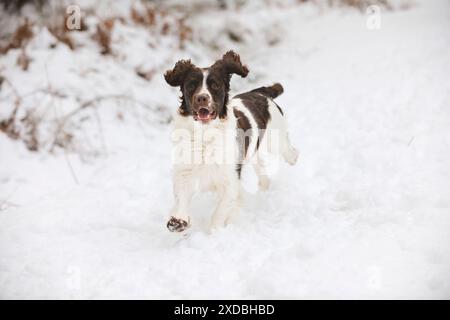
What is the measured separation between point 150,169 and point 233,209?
1573mm

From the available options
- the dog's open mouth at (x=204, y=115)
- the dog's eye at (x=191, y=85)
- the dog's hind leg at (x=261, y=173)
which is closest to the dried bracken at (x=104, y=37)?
the dog's hind leg at (x=261, y=173)

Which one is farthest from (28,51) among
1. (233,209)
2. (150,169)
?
(233,209)

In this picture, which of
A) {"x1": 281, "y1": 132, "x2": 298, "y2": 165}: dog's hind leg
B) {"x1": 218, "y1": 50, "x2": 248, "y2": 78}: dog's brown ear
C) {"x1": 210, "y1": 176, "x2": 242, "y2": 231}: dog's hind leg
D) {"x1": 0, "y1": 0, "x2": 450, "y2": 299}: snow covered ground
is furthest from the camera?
{"x1": 281, "y1": 132, "x2": 298, "y2": 165}: dog's hind leg

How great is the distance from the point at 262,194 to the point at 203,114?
46.5 inches

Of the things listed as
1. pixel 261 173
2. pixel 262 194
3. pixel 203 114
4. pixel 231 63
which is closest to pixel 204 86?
pixel 203 114

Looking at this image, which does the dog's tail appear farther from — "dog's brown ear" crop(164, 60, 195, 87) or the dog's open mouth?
the dog's open mouth

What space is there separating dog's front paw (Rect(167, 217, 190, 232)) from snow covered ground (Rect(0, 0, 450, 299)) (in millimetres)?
114

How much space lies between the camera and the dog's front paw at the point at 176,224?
3.00 metres

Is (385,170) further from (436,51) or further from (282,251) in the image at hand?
(436,51)

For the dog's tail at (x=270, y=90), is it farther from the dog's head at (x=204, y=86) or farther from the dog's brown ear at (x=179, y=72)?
the dog's brown ear at (x=179, y=72)

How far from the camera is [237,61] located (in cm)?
349


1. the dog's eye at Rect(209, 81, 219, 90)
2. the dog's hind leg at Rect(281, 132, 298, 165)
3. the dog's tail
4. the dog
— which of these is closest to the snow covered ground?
the dog's hind leg at Rect(281, 132, 298, 165)

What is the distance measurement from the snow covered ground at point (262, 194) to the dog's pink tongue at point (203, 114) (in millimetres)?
787

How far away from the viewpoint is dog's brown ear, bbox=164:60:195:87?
3.31 m
